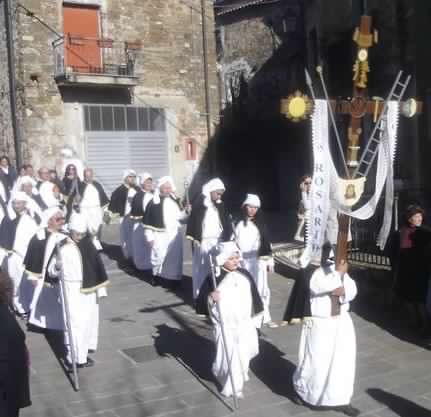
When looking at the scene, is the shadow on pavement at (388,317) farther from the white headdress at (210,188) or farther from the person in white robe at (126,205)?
the person in white robe at (126,205)

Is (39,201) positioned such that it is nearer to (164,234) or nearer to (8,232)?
(164,234)

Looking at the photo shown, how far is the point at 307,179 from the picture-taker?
15.2 m

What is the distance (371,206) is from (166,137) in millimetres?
16241

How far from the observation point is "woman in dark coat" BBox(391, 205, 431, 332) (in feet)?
29.0

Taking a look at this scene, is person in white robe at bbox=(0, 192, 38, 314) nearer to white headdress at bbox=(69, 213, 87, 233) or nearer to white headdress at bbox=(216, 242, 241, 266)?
white headdress at bbox=(69, 213, 87, 233)

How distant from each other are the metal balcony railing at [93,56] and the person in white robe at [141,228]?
27.2 ft

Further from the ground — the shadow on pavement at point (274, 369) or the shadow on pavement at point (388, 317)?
the shadow on pavement at point (388, 317)

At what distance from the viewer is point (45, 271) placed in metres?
8.27

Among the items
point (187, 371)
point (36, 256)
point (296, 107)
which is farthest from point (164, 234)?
point (296, 107)

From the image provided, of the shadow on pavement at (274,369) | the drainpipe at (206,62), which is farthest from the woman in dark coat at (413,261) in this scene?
the drainpipe at (206,62)

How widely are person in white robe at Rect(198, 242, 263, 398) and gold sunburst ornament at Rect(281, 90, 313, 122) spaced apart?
4.79 ft

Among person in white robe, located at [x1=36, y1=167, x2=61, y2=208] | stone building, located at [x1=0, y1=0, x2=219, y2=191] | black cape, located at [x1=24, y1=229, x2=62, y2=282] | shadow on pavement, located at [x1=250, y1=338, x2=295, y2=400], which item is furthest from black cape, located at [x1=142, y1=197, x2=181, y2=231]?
stone building, located at [x1=0, y1=0, x2=219, y2=191]

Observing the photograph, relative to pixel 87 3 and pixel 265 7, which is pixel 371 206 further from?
pixel 265 7

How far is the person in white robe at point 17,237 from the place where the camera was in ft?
33.4
